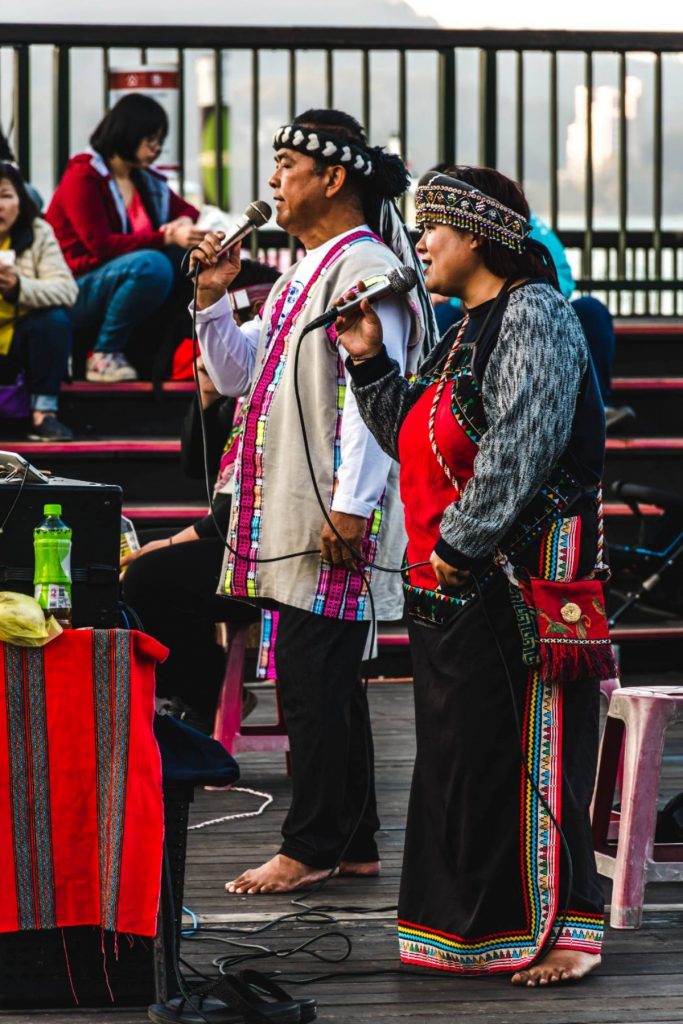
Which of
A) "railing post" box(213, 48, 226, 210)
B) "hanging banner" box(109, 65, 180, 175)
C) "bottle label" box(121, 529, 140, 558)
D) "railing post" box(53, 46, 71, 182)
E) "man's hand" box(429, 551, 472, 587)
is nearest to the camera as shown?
"man's hand" box(429, 551, 472, 587)

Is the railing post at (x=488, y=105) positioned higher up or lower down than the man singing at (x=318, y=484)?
higher up

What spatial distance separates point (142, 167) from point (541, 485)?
4846mm

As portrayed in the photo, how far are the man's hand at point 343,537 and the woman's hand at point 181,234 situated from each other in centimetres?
387

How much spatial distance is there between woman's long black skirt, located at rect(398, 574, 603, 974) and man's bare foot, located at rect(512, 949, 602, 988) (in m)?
0.02

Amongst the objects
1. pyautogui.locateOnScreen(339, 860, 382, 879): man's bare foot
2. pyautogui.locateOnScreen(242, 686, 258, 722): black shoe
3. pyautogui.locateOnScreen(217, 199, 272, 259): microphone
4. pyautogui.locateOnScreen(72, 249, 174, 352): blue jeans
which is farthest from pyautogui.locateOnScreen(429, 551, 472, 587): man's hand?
pyautogui.locateOnScreen(72, 249, 174, 352): blue jeans

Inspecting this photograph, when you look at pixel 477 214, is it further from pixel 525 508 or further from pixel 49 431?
pixel 49 431

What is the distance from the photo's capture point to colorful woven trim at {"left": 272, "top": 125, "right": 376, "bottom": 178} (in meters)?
3.88

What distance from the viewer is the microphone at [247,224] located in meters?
3.75

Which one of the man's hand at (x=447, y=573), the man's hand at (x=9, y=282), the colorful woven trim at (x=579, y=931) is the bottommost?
the colorful woven trim at (x=579, y=931)

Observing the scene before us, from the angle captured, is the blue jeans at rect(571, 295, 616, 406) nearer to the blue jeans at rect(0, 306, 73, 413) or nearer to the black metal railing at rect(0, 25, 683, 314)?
the black metal railing at rect(0, 25, 683, 314)

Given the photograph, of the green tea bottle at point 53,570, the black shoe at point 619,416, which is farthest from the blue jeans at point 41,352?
the green tea bottle at point 53,570

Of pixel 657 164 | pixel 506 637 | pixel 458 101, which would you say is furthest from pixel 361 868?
pixel 657 164

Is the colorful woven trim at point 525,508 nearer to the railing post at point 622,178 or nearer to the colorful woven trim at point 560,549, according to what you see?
the colorful woven trim at point 560,549

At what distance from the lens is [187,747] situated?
3076mm
